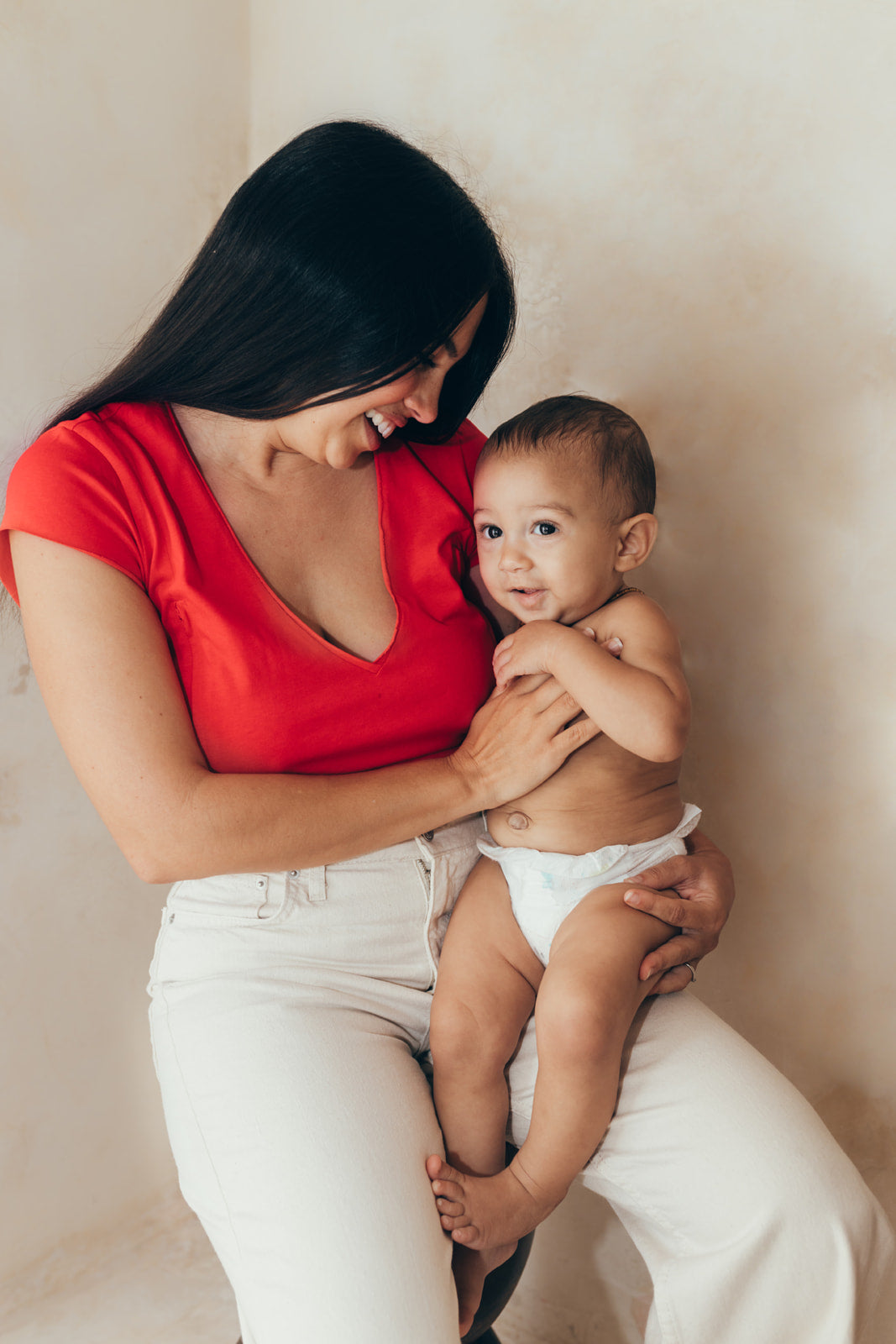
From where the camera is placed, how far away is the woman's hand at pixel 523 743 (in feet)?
4.10

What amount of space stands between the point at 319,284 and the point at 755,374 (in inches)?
29.0

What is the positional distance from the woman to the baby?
45 millimetres

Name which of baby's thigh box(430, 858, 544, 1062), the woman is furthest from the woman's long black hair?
baby's thigh box(430, 858, 544, 1062)

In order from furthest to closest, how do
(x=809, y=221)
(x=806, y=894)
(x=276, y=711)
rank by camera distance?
1. (x=806, y=894)
2. (x=809, y=221)
3. (x=276, y=711)

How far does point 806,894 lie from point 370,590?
2.80ft

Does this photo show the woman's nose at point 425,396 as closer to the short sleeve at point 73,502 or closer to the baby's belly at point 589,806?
the short sleeve at point 73,502

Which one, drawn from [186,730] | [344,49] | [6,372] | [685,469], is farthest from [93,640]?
[344,49]

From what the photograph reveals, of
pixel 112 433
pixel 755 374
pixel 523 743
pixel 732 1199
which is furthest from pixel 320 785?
pixel 755 374

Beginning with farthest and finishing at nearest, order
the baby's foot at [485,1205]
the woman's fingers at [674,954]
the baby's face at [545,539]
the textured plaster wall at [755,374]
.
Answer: the textured plaster wall at [755,374] < the baby's face at [545,539] < the woman's fingers at [674,954] < the baby's foot at [485,1205]

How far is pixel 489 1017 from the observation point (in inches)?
46.6

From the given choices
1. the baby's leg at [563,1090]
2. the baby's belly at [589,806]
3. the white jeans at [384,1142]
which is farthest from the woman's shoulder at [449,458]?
the baby's leg at [563,1090]

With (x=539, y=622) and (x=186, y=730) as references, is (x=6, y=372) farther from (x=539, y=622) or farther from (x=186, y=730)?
(x=539, y=622)

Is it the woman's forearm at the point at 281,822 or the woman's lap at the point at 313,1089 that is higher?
the woman's forearm at the point at 281,822

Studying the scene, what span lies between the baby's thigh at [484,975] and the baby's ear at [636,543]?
1.52 ft
